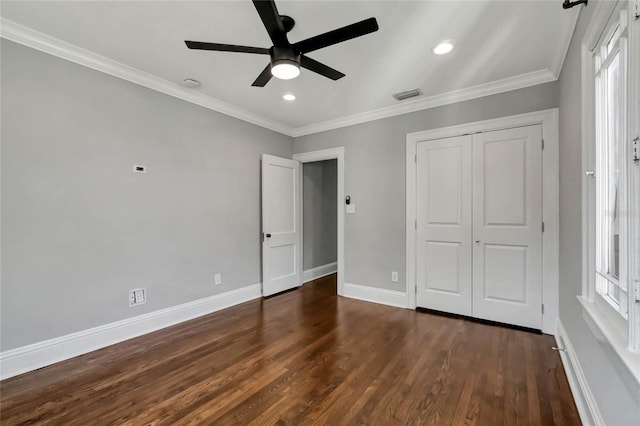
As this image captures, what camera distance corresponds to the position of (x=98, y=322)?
100 inches

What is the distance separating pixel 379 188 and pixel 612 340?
2.82 meters

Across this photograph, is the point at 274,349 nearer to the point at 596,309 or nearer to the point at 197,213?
the point at 197,213

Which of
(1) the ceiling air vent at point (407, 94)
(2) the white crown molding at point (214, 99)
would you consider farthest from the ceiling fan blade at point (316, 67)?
(2) the white crown molding at point (214, 99)

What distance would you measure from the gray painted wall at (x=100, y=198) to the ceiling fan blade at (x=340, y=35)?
2.02 metres

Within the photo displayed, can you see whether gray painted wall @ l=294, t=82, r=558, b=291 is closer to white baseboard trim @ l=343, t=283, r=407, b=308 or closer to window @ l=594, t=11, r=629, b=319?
white baseboard trim @ l=343, t=283, r=407, b=308

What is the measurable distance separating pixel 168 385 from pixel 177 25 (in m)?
2.64

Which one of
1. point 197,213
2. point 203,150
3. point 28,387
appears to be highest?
point 203,150

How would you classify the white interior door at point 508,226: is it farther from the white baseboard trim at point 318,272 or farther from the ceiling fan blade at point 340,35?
the white baseboard trim at point 318,272

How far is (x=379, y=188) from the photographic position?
381 centimetres

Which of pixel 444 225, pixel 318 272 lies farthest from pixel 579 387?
pixel 318 272

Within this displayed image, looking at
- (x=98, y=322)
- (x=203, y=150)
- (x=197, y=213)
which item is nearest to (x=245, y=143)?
(x=203, y=150)

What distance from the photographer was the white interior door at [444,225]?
3.21 meters

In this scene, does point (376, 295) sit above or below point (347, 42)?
below

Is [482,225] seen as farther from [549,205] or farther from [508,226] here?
[549,205]
